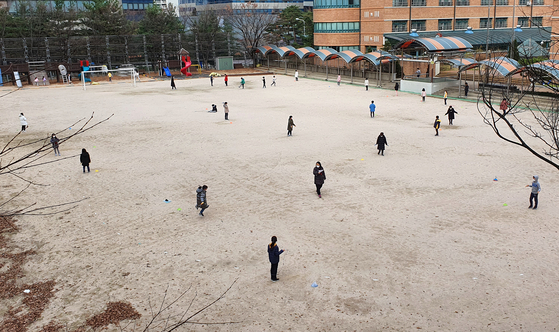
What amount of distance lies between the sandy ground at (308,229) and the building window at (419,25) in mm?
38829

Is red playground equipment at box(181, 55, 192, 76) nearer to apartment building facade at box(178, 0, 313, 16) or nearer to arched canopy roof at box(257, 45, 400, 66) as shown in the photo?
arched canopy roof at box(257, 45, 400, 66)

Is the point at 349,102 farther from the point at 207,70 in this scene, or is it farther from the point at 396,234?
the point at 207,70

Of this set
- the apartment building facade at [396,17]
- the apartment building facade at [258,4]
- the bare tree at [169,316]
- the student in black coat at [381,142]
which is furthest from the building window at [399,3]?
the apartment building facade at [258,4]

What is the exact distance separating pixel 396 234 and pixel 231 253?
4556mm

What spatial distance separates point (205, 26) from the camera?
2864 inches

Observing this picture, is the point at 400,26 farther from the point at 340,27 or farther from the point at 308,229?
the point at 308,229

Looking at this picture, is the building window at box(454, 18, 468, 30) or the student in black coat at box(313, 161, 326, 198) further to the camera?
the building window at box(454, 18, 468, 30)

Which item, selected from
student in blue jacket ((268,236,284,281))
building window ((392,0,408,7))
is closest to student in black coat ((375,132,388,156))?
student in blue jacket ((268,236,284,281))

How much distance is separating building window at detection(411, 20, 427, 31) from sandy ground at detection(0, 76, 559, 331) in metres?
38.8

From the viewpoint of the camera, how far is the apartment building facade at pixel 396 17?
60031 mm

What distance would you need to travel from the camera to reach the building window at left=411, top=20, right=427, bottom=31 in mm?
61062

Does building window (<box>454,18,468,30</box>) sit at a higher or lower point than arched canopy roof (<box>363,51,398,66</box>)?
higher

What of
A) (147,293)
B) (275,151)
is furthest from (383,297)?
(275,151)

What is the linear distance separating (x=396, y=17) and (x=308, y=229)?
52.9m
